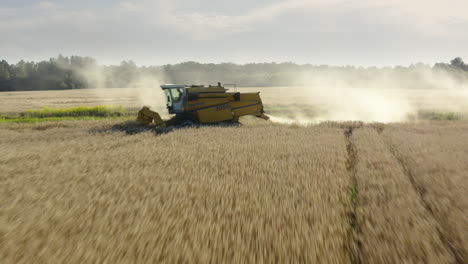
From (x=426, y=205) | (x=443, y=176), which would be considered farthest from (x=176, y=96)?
(x=426, y=205)

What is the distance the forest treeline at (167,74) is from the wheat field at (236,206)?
5908 centimetres

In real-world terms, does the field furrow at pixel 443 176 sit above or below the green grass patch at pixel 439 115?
above

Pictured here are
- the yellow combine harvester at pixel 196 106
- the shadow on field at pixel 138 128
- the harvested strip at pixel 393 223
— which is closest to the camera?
the harvested strip at pixel 393 223

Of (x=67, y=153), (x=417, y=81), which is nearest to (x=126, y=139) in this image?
(x=67, y=153)

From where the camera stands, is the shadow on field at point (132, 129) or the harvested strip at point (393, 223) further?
the shadow on field at point (132, 129)

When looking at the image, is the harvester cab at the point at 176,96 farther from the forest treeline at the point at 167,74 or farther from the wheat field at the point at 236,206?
the forest treeline at the point at 167,74

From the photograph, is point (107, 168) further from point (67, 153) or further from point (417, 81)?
point (417, 81)

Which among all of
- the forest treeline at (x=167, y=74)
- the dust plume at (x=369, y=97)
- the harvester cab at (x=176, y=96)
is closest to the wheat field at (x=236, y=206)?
the harvester cab at (x=176, y=96)

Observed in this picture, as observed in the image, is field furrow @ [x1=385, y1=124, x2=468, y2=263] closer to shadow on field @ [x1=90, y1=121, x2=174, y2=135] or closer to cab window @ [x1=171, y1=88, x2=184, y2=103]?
shadow on field @ [x1=90, y1=121, x2=174, y2=135]

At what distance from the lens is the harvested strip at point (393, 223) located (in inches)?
129

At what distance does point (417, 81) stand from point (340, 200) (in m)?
91.9

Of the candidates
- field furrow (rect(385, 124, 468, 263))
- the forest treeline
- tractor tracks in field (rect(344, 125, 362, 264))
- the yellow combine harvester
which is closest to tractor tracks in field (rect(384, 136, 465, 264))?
field furrow (rect(385, 124, 468, 263))

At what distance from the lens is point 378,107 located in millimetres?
29125

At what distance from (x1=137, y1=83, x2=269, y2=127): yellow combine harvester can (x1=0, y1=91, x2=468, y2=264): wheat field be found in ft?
21.6
